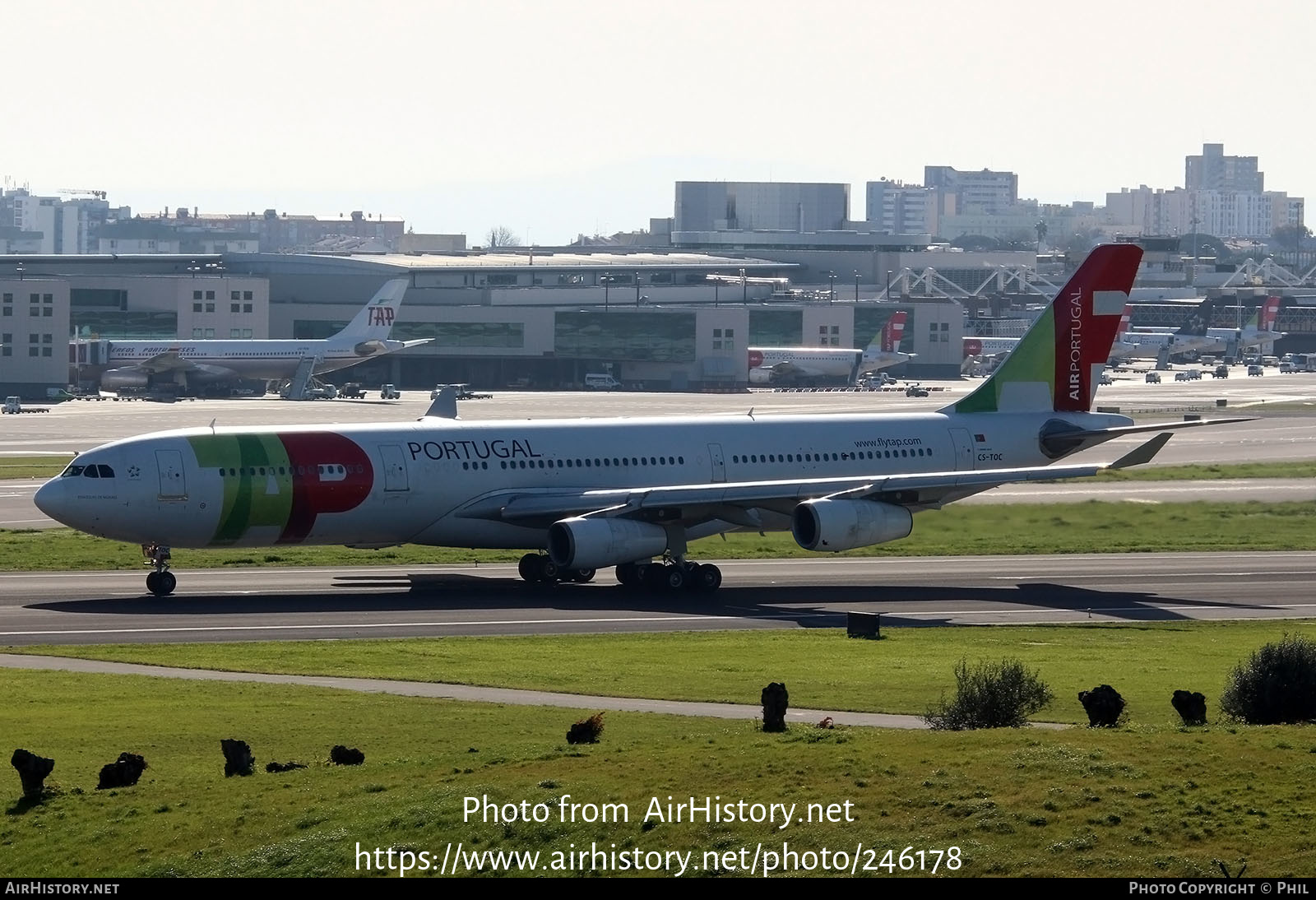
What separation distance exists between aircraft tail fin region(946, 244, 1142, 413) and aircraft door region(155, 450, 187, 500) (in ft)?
93.4

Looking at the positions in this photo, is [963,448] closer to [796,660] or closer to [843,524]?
[843,524]

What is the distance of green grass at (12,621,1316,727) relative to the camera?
1571 inches

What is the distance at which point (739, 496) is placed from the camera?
58688mm

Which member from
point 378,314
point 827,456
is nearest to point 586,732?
point 827,456

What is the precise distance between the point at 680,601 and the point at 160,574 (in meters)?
15.5

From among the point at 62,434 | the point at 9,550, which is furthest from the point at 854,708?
the point at 62,434

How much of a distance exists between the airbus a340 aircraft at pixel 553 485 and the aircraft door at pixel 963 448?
0.19ft

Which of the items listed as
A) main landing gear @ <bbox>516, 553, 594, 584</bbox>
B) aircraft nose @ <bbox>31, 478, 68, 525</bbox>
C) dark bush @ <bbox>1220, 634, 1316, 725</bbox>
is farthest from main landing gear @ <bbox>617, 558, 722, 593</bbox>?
dark bush @ <bbox>1220, 634, 1316, 725</bbox>

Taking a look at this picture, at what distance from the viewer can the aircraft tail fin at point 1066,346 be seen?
6894 cm

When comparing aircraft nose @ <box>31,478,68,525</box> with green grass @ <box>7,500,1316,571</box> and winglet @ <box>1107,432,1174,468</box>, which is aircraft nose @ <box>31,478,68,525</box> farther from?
winglet @ <box>1107,432,1174,468</box>

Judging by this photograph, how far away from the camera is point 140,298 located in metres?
193
